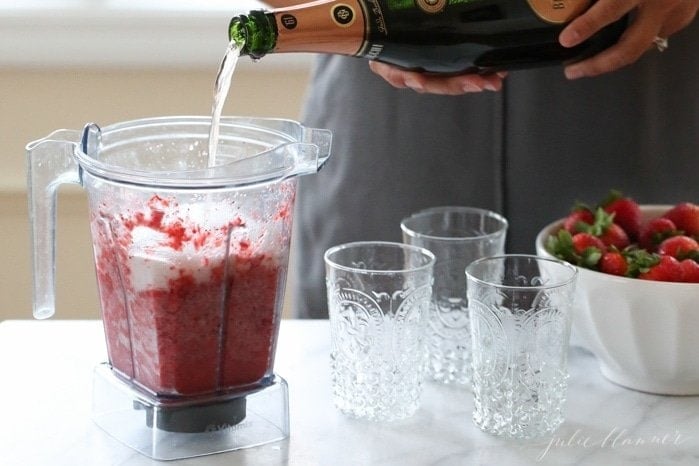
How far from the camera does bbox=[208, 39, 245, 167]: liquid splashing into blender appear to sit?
36.0 inches

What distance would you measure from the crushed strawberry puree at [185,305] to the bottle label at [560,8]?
0.34 m

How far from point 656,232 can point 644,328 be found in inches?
5.3

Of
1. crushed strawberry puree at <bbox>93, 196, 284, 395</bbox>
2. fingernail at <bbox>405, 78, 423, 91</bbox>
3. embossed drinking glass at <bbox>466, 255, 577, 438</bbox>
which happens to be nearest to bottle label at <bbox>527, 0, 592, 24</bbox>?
fingernail at <bbox>405, 78, 423, 91</bbox>

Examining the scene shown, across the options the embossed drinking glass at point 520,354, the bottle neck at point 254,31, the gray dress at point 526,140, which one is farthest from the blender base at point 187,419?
the gray dress at point 526,140

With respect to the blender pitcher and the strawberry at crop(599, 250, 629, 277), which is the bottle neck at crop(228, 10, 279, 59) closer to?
the blender pitcher

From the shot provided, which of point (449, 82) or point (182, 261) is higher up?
point (449, 82)

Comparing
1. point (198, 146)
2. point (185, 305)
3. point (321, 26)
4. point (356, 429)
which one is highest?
point (321, 26)

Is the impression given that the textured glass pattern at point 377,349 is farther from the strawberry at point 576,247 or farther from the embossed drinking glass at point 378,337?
the strawberry at point 576,247

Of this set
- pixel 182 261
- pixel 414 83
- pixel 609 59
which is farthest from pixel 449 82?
pixel 182 261

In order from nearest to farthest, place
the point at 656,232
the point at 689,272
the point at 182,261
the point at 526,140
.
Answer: the point at 182,261
the point at 689,272
the point at 656,232
the point at 526,140

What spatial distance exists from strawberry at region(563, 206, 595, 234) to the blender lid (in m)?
0.29

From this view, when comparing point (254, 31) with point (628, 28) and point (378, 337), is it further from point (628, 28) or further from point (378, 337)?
point (628, 28)

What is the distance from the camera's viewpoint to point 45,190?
0.89 meters

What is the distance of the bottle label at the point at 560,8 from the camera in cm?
101
